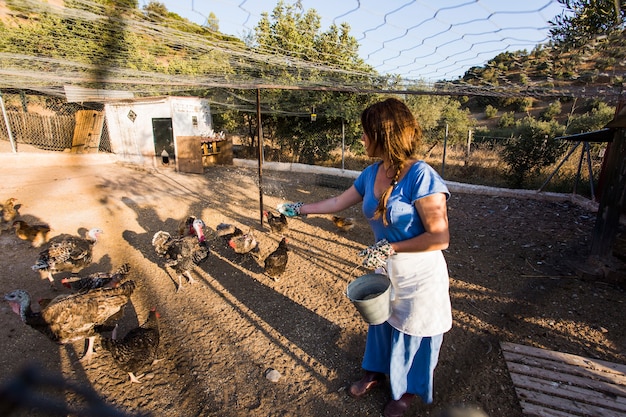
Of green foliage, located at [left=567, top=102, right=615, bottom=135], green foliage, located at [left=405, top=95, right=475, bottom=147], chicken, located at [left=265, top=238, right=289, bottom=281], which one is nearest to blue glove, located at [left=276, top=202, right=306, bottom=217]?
chicken, located at [left=265, top=238, right=289, bottom=281]

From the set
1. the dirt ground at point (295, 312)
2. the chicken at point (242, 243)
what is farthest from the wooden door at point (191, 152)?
the chicken at point (242, 243)

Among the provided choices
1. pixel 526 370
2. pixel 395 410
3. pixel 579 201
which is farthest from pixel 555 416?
pixel 579 201

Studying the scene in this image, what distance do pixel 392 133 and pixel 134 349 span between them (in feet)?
8.71

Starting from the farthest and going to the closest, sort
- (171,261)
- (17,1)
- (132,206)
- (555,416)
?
(132,206) < (171,261) < (17,1) < (555,416)

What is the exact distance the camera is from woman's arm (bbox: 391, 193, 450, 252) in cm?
174

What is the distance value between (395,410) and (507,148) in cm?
1008

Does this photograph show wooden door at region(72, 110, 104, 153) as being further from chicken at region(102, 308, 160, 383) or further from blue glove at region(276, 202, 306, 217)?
blue glove at region(276, 202, 306, 217)

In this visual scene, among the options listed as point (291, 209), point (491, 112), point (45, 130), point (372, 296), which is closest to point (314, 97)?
point (291, 209)

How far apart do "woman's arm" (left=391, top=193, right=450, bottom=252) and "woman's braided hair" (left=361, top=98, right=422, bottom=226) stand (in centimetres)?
21

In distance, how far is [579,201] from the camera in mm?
7465

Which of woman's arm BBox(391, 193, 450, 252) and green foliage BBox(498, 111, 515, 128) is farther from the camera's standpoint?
green foliage BBox(498, 111, 515, 128)

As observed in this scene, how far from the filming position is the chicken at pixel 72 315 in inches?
108

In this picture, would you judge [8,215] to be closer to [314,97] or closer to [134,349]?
[134,349]

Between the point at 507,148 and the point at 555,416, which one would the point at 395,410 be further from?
the point at 507,148
